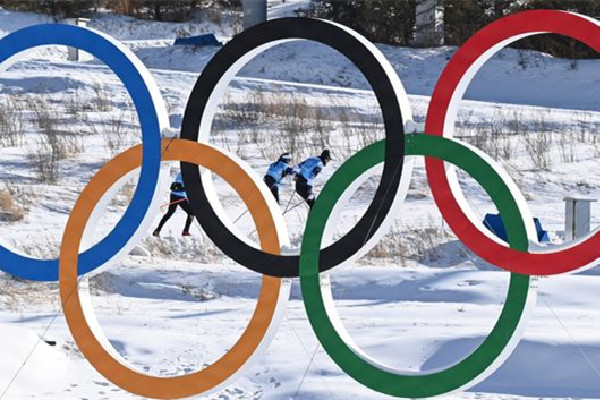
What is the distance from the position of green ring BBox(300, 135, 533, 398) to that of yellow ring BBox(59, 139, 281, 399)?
29cm

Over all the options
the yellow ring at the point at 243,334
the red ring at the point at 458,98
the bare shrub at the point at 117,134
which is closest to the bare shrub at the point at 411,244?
the bare shrub at the point at 117,134

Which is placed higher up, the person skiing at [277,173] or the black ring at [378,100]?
the black ring at [378,100]

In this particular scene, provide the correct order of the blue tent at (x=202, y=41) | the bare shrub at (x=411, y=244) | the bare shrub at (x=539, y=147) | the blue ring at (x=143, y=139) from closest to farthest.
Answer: the blue ring at (x=143, y=139) → the bare shrub at (x=411, y=244) → the bare shrub at (x=539, y=147) → the blue tent at (x=202, y=41)

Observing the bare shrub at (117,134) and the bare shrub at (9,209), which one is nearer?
the bare shrub at (9,209)

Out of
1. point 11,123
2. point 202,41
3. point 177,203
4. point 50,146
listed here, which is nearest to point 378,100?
point 177,203

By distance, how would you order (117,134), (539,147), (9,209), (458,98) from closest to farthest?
(458,98)
(9,209)
(539,147)
(117,134)

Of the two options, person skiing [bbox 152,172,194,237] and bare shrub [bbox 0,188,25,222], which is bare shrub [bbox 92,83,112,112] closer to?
bare shrub [bbox 0,188,25,222]

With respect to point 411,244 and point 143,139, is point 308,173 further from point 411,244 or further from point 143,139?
point 143,139

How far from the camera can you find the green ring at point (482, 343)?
846 cm

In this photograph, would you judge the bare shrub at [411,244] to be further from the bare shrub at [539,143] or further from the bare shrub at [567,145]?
the bare shrub at [567,145]

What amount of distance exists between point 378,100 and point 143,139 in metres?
1.69

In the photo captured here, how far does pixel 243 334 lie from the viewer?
30.0 ft

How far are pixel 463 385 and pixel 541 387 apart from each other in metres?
3.89

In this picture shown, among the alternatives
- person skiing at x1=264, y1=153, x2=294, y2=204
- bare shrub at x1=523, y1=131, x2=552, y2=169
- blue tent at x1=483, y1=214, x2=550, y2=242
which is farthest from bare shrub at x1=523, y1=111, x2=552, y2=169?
blue tent at x1=483, y1=214, x2=550, y2=242
